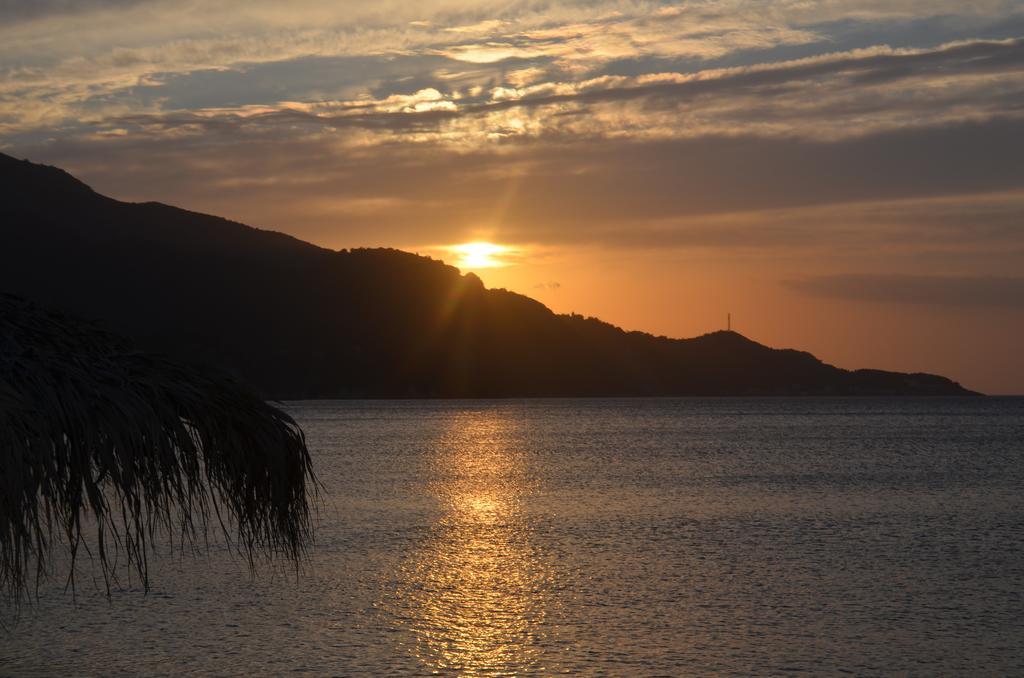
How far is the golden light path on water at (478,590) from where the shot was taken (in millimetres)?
15484

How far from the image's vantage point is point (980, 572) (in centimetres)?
2273

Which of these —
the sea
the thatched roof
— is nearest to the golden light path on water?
the sea

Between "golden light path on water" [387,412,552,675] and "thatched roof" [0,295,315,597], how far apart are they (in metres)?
4.40

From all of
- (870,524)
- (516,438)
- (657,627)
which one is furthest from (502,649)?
(516,438)

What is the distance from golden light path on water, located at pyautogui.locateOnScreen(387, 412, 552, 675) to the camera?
1548cm

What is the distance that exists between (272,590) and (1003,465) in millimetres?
52558

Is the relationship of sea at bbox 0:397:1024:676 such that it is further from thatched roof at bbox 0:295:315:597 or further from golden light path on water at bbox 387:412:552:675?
thatched roof at bbox 0:295:315:597

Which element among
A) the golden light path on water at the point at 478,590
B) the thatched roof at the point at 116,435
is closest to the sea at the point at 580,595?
the golden light path on water at the point at 478,590

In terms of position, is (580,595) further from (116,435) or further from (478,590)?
(116,435)

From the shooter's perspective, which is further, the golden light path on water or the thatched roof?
the golden light path on water

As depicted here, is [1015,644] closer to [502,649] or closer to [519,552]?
[502,649]

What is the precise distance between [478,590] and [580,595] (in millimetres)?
1928

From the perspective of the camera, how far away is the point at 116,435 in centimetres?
1002

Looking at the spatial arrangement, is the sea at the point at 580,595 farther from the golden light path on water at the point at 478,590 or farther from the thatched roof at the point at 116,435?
the thatched roof at the point at 116,435
